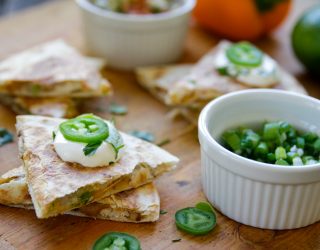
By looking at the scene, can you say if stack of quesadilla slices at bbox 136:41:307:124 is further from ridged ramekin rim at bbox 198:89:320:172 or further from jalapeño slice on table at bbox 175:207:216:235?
jalapeño slice on table at bbox 175:207:216:235

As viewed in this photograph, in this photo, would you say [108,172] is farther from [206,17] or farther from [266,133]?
[206,17]

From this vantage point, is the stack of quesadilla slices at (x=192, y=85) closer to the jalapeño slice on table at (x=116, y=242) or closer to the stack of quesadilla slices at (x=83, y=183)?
the stack of quesadilla slices at (x=83, y=183)

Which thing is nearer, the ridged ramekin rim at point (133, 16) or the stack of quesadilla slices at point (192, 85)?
the stack of quesadilla slices at point (192, 85)

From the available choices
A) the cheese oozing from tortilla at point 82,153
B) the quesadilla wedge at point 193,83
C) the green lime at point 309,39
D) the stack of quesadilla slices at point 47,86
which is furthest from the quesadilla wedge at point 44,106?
the green lime at point 309,39

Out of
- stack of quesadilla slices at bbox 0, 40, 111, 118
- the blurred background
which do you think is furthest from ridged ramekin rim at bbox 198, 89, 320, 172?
the blurred background

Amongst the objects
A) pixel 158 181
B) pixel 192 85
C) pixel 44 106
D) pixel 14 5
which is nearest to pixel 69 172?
pixel 158 181
